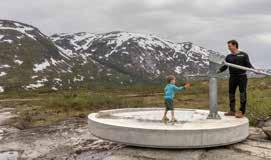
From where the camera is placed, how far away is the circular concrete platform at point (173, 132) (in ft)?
Result: 30.6

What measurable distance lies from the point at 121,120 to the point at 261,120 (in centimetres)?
579

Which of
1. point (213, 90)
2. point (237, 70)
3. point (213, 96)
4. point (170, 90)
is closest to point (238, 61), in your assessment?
point (237, 70)

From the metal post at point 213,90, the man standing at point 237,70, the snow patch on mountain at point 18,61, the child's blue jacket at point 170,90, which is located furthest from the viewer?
the snow patch on mountain at point 18,61

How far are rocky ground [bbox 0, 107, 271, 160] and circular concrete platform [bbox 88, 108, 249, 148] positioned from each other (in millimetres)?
265

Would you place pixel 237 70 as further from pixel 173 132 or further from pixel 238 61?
pixel 173 132

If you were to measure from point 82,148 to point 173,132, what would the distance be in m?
3.59

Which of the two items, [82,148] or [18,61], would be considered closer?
[82,148]

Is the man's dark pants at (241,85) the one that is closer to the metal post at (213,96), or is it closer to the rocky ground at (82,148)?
the metal post at (213,96)

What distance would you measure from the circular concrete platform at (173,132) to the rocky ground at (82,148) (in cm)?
26

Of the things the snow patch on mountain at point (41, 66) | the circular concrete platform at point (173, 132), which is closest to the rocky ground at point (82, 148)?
the circular concrete platform at point (173, 132)

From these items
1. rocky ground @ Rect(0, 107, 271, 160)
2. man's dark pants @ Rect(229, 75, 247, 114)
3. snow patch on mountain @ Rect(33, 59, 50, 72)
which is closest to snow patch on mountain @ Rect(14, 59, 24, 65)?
snow patch on mountain @ Rect(33, 59, 50, 72)

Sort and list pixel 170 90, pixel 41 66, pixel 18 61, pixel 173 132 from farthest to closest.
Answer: pixel 41 66
pixel 18 61
pixel 170 90
pixel 173 132

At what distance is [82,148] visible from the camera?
11.8 m

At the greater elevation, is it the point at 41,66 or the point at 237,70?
the point at 237,70
